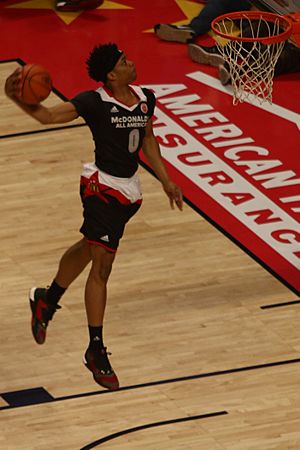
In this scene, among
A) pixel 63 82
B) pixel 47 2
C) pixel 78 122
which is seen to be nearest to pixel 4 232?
pixel 78 122

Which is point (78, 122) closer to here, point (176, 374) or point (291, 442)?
point (176, 374)

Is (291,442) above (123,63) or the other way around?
the other way around

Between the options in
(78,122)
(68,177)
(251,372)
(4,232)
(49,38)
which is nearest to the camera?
(251,372)

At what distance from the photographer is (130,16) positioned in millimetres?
16000

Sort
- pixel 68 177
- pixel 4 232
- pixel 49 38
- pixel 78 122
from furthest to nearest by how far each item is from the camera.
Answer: pixel 49 38 < pixel 78 122 < pixel 68 177 < pixel 4 232

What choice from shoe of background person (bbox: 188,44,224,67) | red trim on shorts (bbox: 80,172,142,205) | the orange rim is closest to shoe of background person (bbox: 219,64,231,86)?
shoe of background person (bbox: 188,44,224,67)

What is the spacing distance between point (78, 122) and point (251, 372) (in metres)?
4.55

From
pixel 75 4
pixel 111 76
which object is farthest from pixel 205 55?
pixel 111 76

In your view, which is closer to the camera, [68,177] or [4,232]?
[4,232]

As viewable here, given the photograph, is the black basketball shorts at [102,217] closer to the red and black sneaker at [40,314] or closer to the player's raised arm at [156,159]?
the player's raised arm at [156,159]

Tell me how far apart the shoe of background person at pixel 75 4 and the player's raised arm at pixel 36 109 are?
761 cm

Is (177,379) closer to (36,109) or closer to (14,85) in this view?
(36,109)

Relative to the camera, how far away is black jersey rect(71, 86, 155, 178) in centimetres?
870

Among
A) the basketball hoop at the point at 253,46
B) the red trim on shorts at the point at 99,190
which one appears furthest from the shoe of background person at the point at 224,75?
the red trim on shorts at the point at 99,190
